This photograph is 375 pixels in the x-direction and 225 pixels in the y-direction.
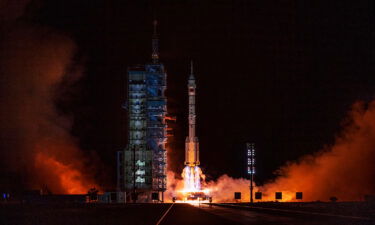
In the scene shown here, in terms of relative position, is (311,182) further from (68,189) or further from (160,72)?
(68,189)

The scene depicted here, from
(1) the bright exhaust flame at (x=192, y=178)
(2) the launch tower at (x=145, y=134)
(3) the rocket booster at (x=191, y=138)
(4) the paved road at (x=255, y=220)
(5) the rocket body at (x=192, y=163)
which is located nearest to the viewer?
(4) the paved road at (x=255, y=220)

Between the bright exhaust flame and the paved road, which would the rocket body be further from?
the paved road

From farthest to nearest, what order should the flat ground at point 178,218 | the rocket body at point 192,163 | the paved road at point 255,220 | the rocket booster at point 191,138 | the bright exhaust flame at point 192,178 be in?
the rocket booster at point 191,138 → the rocket body at point 192,163 → the bright exhaust flame at point 192,178 → the flat ground at point 178,218 → the paved road at point 255,220

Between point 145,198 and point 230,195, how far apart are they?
22.7 m

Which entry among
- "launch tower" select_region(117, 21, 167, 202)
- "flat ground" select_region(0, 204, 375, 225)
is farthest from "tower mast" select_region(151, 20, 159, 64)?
"flat ground" select_region(0, 204, 375, 225)

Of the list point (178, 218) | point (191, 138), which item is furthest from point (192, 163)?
point (178, 218)

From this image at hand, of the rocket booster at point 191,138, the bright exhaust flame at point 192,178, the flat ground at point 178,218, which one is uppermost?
the rocket booster at point 191,138

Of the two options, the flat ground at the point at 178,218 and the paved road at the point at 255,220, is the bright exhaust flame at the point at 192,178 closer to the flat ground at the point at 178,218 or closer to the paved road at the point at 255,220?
the flat ground at the point at 178,218

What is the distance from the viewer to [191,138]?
5615 inches

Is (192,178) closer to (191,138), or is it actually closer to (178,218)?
(191,138)

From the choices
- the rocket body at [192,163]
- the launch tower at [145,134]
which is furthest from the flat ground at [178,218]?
the rocket body at [192,163]

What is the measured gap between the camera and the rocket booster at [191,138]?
141m

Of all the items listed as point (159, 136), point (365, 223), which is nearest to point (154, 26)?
point (159, 136)

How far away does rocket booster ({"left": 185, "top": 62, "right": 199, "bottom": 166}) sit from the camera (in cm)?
14062
